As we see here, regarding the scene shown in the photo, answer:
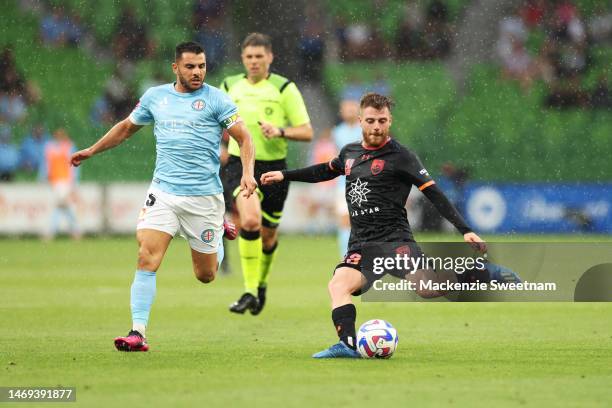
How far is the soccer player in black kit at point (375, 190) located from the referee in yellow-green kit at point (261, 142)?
3046mm

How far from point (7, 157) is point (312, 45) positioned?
24.1 ft

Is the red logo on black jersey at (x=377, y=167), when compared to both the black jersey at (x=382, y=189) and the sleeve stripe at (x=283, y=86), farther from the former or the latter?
the sleeve stripe at (x=283, y=86)

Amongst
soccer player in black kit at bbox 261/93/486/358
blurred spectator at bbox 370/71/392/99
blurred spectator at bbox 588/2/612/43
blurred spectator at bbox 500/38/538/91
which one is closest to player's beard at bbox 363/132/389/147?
soccer player in black kit at bbox 261/93/486/358

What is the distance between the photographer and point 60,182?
23641 millimetres

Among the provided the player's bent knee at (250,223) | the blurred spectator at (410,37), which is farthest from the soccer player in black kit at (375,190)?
the blurred spectator at (410,37)

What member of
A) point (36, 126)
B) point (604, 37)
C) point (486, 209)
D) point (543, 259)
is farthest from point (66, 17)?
point (543, 259)

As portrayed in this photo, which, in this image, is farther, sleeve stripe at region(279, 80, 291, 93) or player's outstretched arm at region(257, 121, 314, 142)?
sleeve stripe at region(279, 80, 291, 93)

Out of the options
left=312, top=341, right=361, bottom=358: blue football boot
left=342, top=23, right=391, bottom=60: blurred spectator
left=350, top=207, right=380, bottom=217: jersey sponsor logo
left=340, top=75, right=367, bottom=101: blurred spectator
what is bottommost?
left=312, top=341, right=361, bottom=358: blue football boot

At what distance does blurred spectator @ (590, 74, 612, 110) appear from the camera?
89.3 feet

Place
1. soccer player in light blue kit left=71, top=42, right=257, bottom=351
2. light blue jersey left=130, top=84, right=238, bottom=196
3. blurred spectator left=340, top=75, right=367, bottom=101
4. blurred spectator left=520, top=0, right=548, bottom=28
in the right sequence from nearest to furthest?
soccer player in light blue kit left=71, top=42, right=257, bottom=351
light blue jersey left=130, top=84, right=238, bottom=196
blurred spectator left=340, top=75, right=367, bottom=101
blurred spectator left=520, top=0, right=548, bottom=28

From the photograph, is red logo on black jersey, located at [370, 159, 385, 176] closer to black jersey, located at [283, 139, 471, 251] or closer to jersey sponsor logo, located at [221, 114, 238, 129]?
black jersey, located at [283, 139, 471, 251]

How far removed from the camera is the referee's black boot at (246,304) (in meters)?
11.0

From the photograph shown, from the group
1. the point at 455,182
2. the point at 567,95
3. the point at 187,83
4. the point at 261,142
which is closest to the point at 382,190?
the point at 187,83

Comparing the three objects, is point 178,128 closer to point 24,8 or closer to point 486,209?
point 486,209
